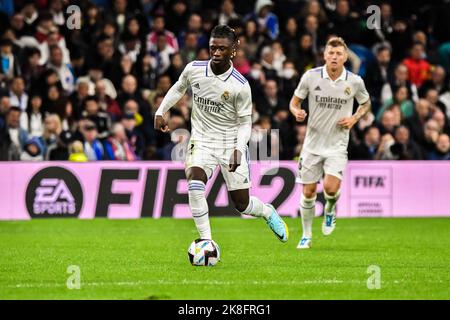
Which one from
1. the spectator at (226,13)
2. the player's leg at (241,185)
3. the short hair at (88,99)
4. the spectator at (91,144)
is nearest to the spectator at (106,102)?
the short hair at (88,99)

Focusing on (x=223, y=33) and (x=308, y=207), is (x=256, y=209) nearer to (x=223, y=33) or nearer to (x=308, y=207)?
(x=308, y=207)

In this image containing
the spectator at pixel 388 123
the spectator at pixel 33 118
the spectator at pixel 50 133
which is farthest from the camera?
the spectator at pixel 388 123

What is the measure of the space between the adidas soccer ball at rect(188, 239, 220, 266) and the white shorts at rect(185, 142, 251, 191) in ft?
2.71

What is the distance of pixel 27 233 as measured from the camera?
16.8 m

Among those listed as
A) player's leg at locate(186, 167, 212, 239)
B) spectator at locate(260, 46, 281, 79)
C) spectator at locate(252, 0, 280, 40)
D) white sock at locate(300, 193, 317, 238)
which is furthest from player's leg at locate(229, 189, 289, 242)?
spectator at locate(252, 0, 280, 40)

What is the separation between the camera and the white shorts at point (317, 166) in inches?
568

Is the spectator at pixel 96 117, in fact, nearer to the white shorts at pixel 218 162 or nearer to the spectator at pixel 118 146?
the spectator at pixel 118 146

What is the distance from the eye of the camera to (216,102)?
39.9 feet

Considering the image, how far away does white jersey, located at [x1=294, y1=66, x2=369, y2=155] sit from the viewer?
14.4 m

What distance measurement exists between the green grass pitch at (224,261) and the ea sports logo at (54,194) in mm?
521

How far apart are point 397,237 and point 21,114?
7.57 m

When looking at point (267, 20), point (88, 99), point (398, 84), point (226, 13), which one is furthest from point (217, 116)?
point (267, 20)

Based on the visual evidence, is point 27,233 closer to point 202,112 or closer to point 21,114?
point 21,114

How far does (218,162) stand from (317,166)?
2.56 m
